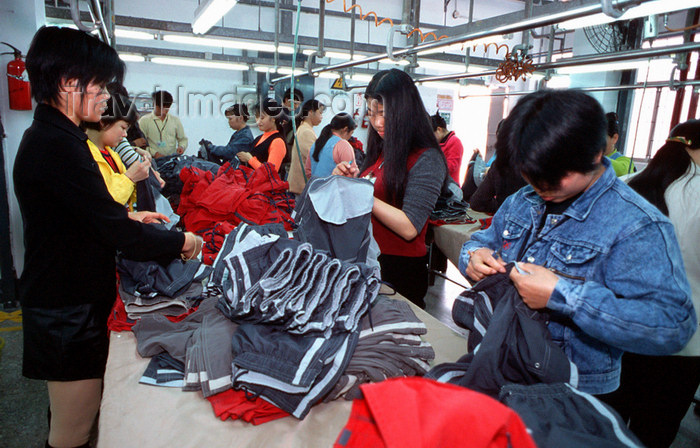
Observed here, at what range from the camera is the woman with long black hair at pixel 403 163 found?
179 centimetres

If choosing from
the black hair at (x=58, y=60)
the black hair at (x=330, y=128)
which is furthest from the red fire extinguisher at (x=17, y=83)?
the black hair at (x=58, y=60)

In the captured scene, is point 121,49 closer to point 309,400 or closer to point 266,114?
point 266,114

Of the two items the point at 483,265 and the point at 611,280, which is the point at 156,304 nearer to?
the point at 483,265

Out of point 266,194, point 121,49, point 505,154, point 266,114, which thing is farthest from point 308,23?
point 505,154

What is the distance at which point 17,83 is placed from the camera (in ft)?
11.1

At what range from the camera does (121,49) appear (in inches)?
237

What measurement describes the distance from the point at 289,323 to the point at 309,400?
0.21 meters

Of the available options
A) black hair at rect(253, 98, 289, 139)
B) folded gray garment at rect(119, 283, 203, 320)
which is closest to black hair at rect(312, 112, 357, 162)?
black hair at rect(253, 98, 289, 139)

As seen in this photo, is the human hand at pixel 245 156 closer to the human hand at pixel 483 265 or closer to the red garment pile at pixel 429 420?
the human hand at pixel 483 265

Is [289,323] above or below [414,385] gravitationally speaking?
below

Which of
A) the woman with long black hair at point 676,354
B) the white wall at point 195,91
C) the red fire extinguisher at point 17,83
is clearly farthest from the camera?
the white wall at point 195,91

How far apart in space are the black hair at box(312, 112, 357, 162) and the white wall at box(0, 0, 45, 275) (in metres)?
2.42

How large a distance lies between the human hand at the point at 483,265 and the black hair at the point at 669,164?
3.46ft

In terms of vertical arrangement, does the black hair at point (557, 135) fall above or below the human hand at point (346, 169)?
above
